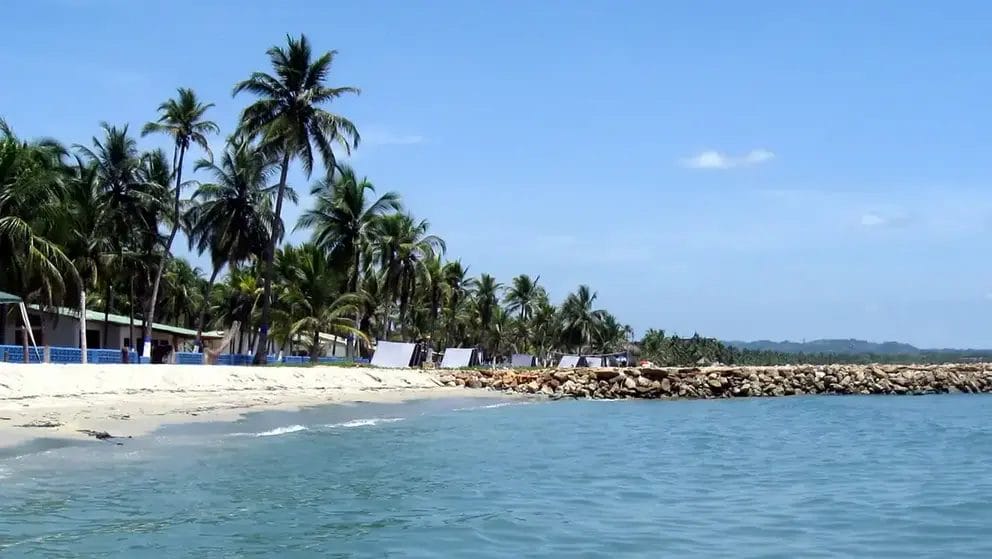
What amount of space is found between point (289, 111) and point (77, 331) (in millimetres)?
15646

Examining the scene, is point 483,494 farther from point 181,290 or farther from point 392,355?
point 181,290

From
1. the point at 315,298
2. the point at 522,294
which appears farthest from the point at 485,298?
the point at 315,298

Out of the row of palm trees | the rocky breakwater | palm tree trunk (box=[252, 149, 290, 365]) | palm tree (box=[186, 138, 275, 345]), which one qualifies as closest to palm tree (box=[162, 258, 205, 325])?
the row of palm trees

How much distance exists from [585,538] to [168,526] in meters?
4.17

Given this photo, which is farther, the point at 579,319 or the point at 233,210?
the point at 579,319

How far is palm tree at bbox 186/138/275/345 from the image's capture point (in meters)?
42.9

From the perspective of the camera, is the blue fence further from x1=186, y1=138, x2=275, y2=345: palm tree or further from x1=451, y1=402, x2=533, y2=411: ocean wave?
x1=451, y1=402, x2=533, y2=411: ocean wave

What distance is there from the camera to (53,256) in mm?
31297

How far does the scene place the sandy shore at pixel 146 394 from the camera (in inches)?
652

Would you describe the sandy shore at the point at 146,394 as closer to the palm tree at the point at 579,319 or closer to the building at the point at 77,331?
the building at the point at 77,331

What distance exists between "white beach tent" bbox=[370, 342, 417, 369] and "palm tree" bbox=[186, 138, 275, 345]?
7.43 metres

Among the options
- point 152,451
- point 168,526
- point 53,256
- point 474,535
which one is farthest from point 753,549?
point 53,256

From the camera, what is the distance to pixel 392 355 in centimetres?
4456

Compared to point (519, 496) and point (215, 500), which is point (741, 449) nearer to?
point (519, 496)
